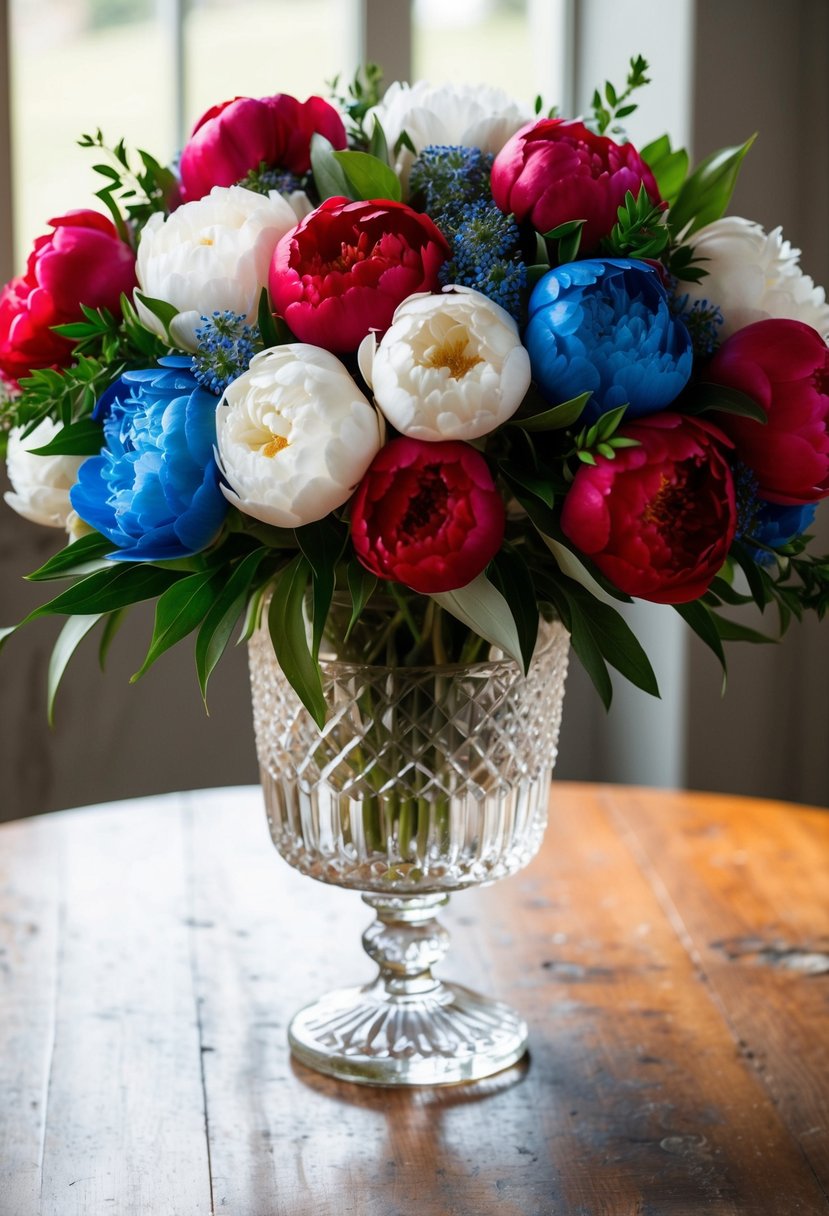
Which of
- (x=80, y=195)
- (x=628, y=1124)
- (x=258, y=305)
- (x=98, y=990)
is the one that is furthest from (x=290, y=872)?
(x=80, y=195)

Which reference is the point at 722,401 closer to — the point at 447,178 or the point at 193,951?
the point at 447,178

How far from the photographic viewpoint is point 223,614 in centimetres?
70

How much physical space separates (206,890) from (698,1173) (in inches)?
19.3

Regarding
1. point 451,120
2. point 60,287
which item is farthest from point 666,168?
point 60,287

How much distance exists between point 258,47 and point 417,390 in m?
1.76

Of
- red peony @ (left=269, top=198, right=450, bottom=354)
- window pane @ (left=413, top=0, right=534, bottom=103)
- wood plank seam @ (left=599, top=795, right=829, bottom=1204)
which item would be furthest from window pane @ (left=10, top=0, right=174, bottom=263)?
red peony @ (left=269, top=198, right=450, bottom=354)

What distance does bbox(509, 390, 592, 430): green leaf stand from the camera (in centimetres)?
63

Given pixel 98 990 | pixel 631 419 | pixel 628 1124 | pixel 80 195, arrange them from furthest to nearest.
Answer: pixel 80 195 < pixel 98 990 < pixel 628 1124 < pixel 631 419

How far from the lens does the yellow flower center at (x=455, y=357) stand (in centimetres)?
62

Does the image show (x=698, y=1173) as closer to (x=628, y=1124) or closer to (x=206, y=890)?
(x=628, y=1124)

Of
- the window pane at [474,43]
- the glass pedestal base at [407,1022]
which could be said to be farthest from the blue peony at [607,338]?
the window pane at [474,43]

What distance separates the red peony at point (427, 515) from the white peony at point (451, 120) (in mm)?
205

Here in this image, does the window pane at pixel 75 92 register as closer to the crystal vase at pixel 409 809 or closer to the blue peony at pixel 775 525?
the crystal vase at pixel 409 809

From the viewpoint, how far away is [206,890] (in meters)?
1.09
